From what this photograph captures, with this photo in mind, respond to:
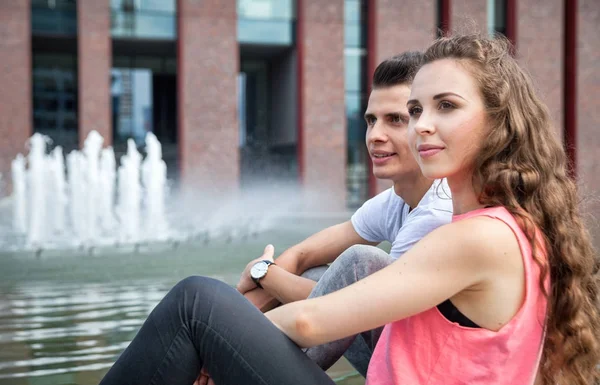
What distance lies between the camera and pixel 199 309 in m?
1.84

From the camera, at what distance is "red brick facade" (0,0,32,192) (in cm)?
1772

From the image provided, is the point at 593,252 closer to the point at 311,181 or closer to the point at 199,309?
the point at 199,309

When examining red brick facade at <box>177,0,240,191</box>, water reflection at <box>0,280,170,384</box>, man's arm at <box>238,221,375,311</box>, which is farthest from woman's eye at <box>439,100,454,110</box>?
red brick facade at <box>177,0,240,191</box>

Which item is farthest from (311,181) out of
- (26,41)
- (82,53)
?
(26,41)

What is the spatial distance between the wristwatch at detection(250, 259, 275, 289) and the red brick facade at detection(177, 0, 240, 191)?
16.5 meters

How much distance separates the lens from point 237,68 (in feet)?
63.2

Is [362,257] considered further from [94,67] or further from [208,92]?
[94,67]

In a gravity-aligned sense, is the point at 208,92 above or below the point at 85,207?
above

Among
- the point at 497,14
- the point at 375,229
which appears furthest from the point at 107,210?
the point at 497,14

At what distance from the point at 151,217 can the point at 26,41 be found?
24.5ft

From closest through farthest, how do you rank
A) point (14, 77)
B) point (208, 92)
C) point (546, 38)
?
point (14, 77)
point (208, 92)
point (546, 38)

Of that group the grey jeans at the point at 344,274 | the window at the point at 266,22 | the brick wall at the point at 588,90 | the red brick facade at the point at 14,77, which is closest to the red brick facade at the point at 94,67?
the red brick facade at the point at 14,77

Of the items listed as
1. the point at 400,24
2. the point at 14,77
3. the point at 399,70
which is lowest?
the point at 399,70

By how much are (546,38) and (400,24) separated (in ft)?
16.1
